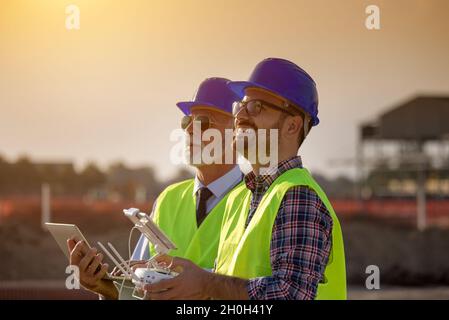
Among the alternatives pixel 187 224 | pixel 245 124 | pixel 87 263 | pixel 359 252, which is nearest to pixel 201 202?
pixel 187 224

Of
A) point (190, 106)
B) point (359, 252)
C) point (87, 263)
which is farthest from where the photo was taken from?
point (359, 252)

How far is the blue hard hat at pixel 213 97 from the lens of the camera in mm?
3875

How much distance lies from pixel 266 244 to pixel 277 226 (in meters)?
0.08

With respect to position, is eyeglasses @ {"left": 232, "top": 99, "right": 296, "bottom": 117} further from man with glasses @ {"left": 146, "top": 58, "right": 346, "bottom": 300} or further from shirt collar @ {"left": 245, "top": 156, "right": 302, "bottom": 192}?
shirt collar @ {"left": 245, "top": 156, "right": 302, "bottom": 192}

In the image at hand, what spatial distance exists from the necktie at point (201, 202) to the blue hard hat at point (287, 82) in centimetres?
114

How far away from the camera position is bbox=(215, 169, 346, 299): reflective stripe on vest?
2494 mm

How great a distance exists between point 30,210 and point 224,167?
1324 cm

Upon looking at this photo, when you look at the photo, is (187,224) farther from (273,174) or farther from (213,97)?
(273,174)

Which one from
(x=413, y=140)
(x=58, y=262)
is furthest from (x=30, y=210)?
(x=413, y=140)

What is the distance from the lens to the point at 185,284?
2.47 meters

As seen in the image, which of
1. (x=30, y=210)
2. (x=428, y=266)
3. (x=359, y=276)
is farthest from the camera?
(x=30, y=210)

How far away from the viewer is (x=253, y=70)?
8.93ft

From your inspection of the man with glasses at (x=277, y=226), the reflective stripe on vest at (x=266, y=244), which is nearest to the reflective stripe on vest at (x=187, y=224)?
the man with glasses at (x=277, y=226)
